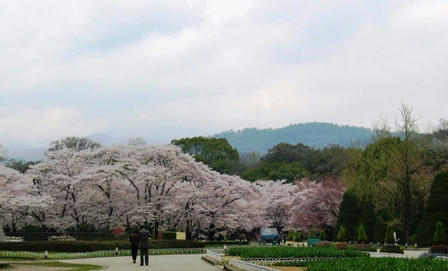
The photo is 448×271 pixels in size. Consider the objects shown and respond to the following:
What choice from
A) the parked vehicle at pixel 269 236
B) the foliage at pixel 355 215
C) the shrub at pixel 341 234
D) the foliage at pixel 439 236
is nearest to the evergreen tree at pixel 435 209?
the foliage at pixel 439 236

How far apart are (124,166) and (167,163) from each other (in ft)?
13.6

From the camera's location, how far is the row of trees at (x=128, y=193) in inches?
2157

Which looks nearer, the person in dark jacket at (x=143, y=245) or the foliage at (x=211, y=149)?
the person in dark jacket at (x=143, y=245)

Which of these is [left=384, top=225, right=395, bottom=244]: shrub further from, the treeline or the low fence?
the low fence

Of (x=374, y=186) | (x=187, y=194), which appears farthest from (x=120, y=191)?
(x=374, y=186)

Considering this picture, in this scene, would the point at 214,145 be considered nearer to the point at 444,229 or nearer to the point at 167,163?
the point at 167,163

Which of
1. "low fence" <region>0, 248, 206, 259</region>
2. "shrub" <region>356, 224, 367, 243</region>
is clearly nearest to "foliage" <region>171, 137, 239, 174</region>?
"shrub" <region>356, 224, 367, 243</region>

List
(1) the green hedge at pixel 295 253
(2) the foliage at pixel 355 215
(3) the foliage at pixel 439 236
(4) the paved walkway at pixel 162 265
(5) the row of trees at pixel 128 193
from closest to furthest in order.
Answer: (4) the paved walkway at pixel 162 265 < (1) the green hedge at pixel 295 253 < (3) the foliage at pixel 439 236 < (2) the foliage at pixel 355 215 < (5) the row of trees at pixel 128 193

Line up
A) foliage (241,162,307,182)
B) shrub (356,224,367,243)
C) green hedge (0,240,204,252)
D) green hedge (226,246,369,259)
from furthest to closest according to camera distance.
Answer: foliage (241,162,307,182), shrub (356,224,367,243), green hedge (0,240,204,252), green hedge (226,246,369,259)

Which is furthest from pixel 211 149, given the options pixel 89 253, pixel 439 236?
pixel 439 236

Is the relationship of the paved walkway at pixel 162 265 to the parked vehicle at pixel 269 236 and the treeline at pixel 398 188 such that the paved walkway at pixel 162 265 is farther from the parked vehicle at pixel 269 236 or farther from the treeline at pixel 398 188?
the parked vehicle at pixel 269 236

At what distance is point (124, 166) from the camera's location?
56.5 m

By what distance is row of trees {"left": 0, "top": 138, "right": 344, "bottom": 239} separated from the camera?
5478cm

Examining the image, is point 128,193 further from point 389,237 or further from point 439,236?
point 439,236
